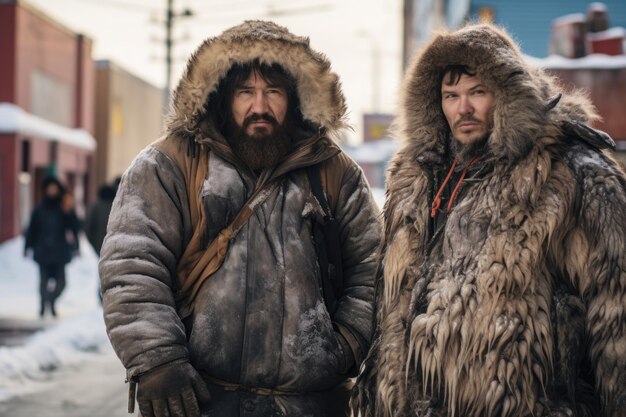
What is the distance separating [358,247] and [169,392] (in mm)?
1057

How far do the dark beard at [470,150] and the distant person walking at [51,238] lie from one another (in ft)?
38.1

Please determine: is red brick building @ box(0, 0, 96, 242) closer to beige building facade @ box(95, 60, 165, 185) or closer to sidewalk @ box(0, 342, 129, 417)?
beige building facade @ box(95, 60, 165, 185)

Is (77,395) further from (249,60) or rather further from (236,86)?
(249,60)

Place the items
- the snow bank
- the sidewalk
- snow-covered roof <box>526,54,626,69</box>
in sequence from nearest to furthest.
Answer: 1. the sidewalk
2. the snow bank
3. snow-covered roof <box>526,54,626,69</box>

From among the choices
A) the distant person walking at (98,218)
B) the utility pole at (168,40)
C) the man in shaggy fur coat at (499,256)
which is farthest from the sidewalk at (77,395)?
the utility pole at (168,40)

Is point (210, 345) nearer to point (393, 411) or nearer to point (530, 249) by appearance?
point (393, 411)

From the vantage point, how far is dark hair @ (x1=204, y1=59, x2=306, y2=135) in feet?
14.4

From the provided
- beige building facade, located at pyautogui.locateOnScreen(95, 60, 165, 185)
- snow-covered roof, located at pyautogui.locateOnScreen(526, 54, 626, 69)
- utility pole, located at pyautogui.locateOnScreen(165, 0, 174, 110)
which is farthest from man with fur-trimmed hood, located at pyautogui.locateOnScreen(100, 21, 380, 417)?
beige building facade, located at pyautogui.locateOnScreen(95, 60, 165, 185)

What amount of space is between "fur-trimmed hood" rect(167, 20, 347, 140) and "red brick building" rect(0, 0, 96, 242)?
22072mm

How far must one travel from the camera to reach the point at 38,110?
1148 inches

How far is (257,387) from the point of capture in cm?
418

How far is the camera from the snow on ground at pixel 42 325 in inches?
402

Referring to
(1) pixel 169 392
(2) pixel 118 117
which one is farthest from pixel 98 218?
(2) pixel 118 117

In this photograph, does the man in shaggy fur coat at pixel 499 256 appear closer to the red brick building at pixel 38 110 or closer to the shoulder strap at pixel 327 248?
the shoulder strap at pixel 327 248
